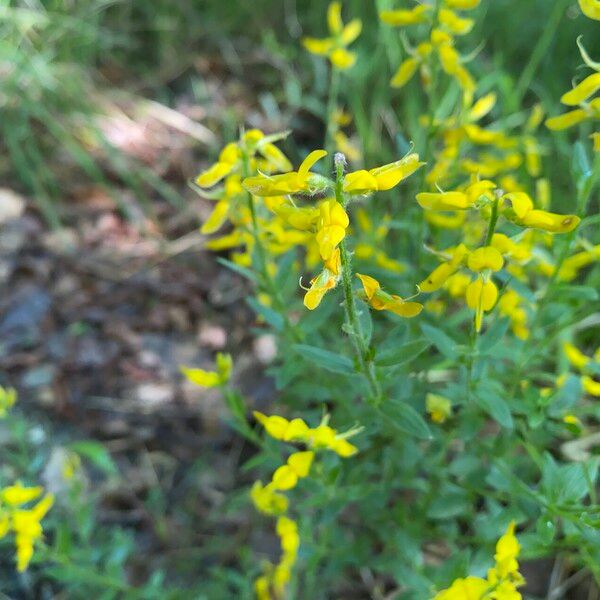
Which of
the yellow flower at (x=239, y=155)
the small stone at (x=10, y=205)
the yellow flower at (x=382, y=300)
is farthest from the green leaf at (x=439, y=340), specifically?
the small stone at (x=10, y=205)

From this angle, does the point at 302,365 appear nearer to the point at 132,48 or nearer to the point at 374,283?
the point at 374,283

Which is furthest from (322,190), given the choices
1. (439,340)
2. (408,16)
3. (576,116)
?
(408,16)

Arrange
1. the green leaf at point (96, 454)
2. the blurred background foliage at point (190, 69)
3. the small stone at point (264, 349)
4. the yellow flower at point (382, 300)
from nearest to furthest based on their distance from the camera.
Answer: the yellow flower at point (382, 300) → the green leaf at point (96, 454) → the small stone at point (264, 349) → the blurred background foliage at point (190, 69)

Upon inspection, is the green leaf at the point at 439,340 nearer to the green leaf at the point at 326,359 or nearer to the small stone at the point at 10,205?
the green leaf at the point at 326,359

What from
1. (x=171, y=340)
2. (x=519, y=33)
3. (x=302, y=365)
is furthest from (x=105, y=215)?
(x=519, y=33)

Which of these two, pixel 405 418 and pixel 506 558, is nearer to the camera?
pixel 506 558

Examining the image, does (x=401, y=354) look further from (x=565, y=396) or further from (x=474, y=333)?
(x=565, y=396)

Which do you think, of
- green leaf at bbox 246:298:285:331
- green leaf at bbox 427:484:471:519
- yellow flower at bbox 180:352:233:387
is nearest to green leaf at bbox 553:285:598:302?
green leaf at bbox 427:484:471:519
